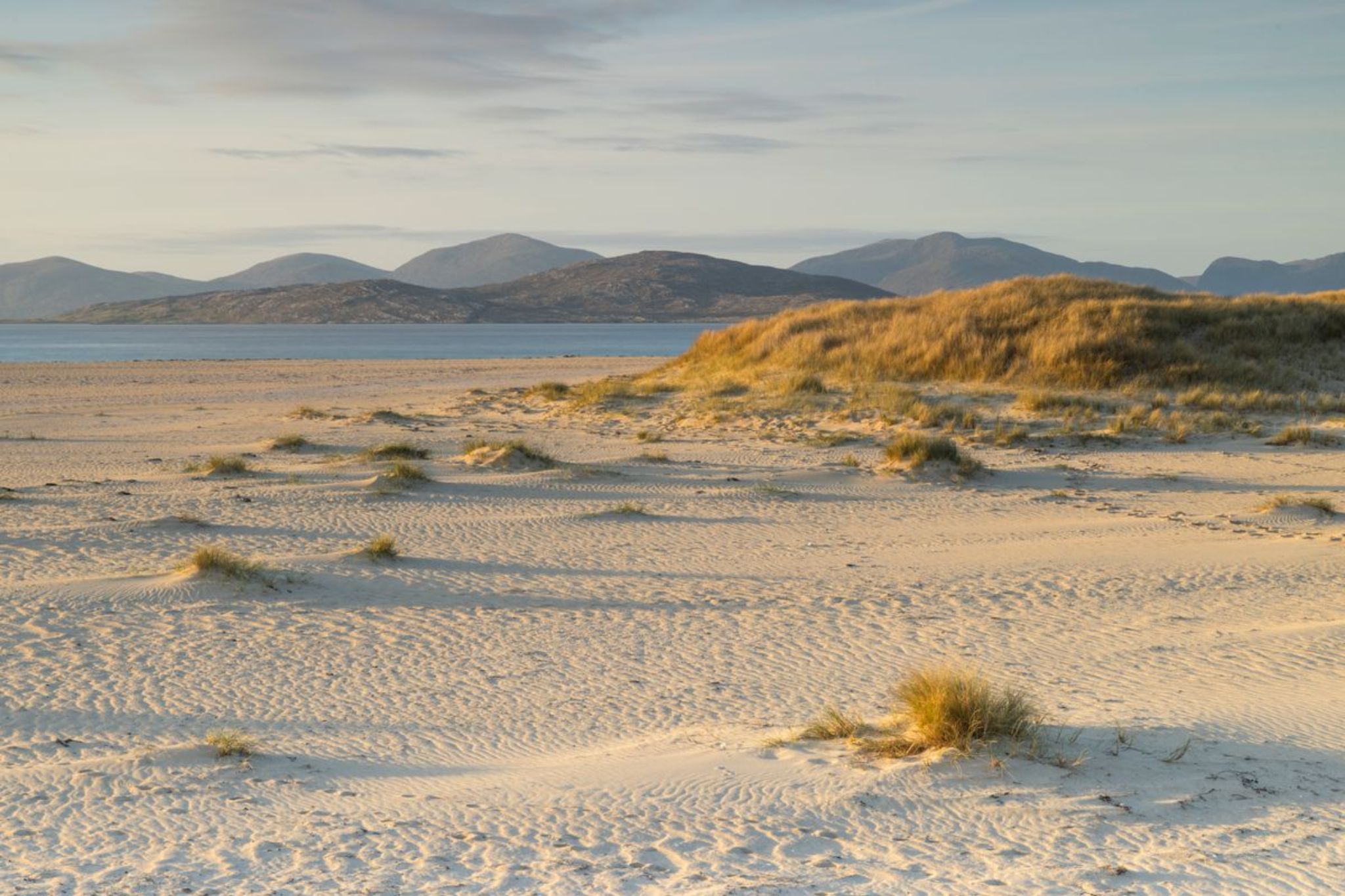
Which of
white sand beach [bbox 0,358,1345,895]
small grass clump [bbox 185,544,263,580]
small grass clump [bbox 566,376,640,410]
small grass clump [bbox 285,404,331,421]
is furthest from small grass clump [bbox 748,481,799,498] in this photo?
small grass clump [bbox 285,404,331,421]

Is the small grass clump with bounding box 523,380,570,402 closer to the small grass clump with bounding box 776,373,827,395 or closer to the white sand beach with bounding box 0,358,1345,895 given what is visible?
the small grass clump with bounding box 776,373,827,395

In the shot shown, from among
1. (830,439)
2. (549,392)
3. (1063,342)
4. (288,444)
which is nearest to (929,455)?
(830,439)

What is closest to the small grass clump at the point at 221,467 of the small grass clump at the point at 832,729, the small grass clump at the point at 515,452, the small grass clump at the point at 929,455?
the small grass clump at the point at 515,452

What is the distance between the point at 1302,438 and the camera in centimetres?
1695

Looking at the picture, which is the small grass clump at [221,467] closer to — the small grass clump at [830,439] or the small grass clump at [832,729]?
the small grass clump at [830,439]

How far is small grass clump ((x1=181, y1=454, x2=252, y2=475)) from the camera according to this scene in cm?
1429

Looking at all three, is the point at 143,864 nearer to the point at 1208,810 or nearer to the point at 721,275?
the point at 1208,810

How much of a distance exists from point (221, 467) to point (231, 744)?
31.7ft

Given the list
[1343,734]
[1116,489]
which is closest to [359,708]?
[1343,734]

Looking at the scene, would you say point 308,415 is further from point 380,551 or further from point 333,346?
point 333,346

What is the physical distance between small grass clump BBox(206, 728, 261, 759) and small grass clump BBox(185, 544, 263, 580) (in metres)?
3.26

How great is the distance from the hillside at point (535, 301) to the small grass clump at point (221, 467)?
5498 inches

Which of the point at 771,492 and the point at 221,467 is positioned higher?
the point at 221,467

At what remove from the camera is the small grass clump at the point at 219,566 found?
8.59 metres
